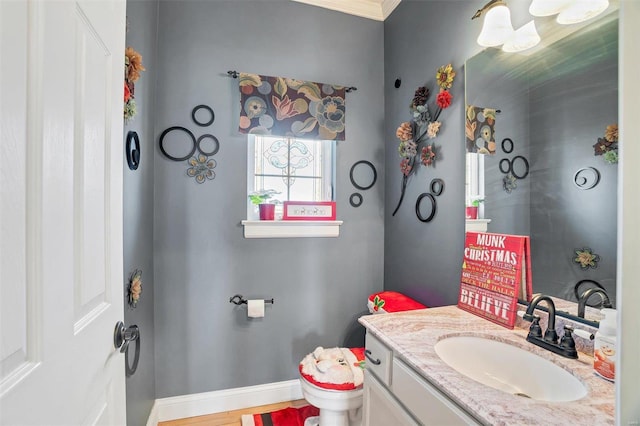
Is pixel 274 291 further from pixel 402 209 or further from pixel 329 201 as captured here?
pixel 402 209

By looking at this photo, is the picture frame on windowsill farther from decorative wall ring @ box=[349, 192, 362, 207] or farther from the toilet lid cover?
the toilet lid cover

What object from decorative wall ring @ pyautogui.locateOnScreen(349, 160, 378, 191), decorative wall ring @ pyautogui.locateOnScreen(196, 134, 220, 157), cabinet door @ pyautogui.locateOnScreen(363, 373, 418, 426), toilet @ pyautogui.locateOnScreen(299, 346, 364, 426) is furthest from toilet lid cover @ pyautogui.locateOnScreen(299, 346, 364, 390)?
decorative wall ring @ pyautogui.locateOnScreen(196, 134, 220, 157)

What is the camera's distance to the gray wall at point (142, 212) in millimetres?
1247

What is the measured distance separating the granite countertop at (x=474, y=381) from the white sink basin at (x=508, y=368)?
0.02 metres

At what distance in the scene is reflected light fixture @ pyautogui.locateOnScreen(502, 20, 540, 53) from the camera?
1.17 m

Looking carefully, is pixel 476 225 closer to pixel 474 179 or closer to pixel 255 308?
pixel 474 179

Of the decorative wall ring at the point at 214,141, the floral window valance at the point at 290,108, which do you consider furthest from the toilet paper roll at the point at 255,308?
the floral window valance at the point at 290,108

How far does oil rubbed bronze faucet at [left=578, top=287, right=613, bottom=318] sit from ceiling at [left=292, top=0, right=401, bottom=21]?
6.64ft

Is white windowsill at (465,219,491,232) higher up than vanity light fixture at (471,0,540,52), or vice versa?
vanity light fixture at (471,0,540,52)

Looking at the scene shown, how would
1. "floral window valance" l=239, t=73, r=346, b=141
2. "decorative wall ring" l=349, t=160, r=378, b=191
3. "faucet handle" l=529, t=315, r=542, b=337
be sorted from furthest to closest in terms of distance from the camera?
1. "decorative wall ring" l=349, t=160, r=378, b=191
2. "floral window valance" l=239, t=73, r=346, b=141
3. "faucet handle" l=529, t=315, r=542, b=337

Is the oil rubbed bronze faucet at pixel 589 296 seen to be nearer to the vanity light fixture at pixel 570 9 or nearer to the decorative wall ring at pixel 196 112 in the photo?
the vanity light fixture at pixel 570 9

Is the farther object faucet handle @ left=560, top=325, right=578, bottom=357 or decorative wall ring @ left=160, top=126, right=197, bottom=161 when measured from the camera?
decorative wall ring @ left=160, top=126, right=197, bottom=161

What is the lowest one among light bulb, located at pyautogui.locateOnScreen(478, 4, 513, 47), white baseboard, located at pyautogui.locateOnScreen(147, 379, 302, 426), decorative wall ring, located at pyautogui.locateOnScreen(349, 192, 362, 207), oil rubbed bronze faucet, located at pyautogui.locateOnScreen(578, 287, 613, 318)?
white baseboard, located at pyautogui.locateOnScreen(147, 379, 302, 426)

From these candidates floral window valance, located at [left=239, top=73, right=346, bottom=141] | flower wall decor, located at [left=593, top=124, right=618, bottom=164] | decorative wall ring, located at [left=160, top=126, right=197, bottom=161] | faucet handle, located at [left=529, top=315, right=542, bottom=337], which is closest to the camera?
flower wall decor, located at [left=593, top=124, right=618, bottom=164]
